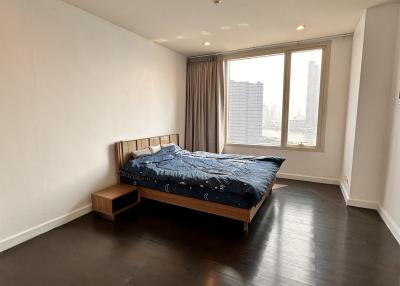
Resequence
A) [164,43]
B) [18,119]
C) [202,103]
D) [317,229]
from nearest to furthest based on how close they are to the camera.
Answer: [18,119]
[317,229]
[164,43]
[202,103]

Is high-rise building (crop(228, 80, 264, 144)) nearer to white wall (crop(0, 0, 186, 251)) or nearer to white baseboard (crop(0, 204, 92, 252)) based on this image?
white wall (crop(0, 0, 186, 251))

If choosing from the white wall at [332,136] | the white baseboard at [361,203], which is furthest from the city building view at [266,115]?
the white baseboard at [361,203]

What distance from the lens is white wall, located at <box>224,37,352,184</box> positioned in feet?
12.8

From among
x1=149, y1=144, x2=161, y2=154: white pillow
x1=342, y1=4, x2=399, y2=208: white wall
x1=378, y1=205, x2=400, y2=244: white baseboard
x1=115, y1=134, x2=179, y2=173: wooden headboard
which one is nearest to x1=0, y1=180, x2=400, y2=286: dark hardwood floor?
x1=378, y1=205, x2=400, y2=244: white baseboard

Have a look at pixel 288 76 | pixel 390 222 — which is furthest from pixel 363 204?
pixel 288 76

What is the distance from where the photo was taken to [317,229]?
2.56 meters

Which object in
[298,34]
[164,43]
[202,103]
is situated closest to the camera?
[298,34]

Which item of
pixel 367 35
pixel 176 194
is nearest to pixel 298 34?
pixel 367 35

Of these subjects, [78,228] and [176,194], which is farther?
[176,194]

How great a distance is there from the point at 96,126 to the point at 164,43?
2082 millimetres

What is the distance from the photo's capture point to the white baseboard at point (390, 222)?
237 centimetres

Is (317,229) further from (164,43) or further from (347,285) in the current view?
(164,43)

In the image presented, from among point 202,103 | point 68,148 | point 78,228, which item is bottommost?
point 78,228

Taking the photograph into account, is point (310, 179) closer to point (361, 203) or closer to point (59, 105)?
point (361, 203)
